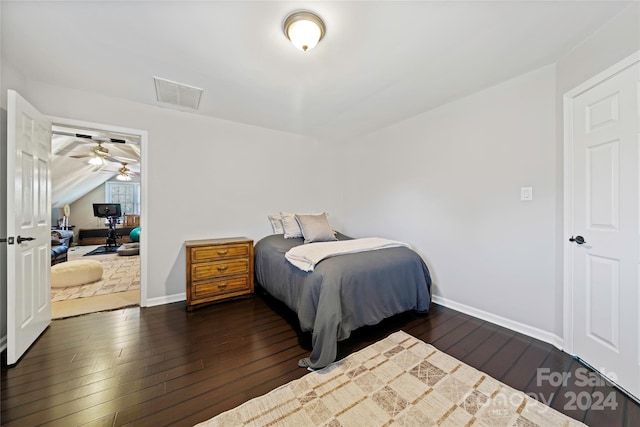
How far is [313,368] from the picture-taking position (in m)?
1.74

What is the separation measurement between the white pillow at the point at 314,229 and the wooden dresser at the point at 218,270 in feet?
2.37

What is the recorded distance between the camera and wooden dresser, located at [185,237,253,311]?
280cm

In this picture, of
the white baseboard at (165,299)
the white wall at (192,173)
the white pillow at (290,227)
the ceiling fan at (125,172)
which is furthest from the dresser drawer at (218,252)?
the ceiling fan at (125,172)

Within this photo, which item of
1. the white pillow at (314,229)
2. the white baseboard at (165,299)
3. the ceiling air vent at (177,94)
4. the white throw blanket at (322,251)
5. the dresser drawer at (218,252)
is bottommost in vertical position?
the white baseboard at (165,299)

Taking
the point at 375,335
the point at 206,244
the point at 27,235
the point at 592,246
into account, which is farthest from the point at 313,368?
the point at 27,235

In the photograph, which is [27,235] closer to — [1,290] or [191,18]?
[1,290]

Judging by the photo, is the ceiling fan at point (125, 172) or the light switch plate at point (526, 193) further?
the ceiling fan at point (125, 172)

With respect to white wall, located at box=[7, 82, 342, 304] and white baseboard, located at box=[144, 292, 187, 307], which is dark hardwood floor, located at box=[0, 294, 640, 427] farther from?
white wall, located at box=[7, 82, 342, 304]

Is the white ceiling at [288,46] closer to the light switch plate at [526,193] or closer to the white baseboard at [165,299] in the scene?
the light switch plate at [526,193]

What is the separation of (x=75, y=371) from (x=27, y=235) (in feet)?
3.82

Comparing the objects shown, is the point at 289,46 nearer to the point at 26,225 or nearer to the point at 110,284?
the point at 26,225

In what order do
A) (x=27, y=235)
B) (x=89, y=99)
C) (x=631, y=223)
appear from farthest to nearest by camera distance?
1. (x=89, y=99)
2. (x=27, y=235)
3. (x=631, y=223)

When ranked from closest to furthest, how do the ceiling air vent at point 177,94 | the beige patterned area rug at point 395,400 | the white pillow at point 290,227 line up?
the beige patterned area rug at point 395,400 → the ceiling air vent at point 177,94 → the white pillow at point 290,227

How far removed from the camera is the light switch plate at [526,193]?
222 centimetres
